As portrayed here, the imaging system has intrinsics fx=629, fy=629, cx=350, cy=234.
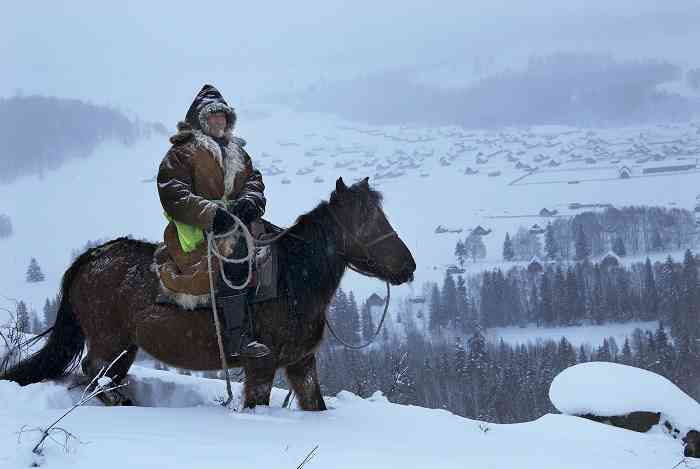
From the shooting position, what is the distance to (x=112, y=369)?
6246mm

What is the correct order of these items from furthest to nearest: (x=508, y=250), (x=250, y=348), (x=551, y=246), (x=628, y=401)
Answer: (x=551, y=246), (x=508, y=250), (x=628, y=401), (x=250, y=348)

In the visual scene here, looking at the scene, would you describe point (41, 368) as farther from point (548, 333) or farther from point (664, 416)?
point (548, 333)

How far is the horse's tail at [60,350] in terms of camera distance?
615 cm

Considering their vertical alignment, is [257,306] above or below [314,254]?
below

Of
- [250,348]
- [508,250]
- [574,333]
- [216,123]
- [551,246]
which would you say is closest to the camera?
[250,348]

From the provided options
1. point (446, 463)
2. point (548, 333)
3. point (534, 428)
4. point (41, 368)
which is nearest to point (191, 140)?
point (41, 368)

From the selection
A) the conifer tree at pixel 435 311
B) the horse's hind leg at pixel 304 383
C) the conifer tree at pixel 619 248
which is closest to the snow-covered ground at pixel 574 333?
the conifer tree at pixel 435 311

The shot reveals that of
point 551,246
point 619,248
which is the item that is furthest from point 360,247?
point 619,248

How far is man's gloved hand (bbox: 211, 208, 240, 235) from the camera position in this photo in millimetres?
5531

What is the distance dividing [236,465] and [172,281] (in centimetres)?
249

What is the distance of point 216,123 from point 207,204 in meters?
0.95

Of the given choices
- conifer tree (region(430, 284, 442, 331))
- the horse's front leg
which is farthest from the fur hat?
conifer tree (region(430, 284, 442, 331))

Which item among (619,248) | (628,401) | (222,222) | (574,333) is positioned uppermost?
(222,222)

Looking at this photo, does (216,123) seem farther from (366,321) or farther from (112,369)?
(366,321)
